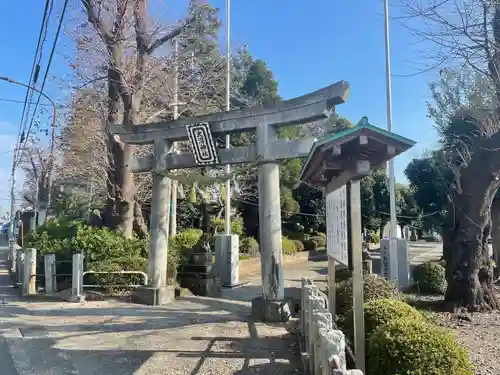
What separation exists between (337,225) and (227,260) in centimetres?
1224

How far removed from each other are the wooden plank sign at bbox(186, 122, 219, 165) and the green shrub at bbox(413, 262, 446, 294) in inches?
271

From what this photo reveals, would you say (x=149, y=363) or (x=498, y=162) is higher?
(x=498, y=162)

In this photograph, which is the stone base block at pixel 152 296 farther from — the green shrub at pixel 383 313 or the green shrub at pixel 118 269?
the green shrub at pixel 383 313

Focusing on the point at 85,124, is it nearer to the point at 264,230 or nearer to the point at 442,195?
the point at 264,230

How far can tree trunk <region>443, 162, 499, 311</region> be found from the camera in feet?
29.8

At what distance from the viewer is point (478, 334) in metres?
7.39

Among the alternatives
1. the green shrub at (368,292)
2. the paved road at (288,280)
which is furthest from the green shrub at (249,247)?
the green shrub at (368,292)

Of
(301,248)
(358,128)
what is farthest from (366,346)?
(301,248)

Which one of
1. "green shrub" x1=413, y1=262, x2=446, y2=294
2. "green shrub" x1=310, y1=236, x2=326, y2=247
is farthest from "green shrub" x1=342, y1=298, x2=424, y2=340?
"green shrub" x1=310, y1=236, x2=326, y2=247

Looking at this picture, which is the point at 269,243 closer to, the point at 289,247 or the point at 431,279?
the point at 431,279

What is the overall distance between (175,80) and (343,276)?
10.4 meters

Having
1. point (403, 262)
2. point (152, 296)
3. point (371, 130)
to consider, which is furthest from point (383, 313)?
point (403, 262)

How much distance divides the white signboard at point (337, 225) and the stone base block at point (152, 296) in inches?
253

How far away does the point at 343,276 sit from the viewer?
1134cm
